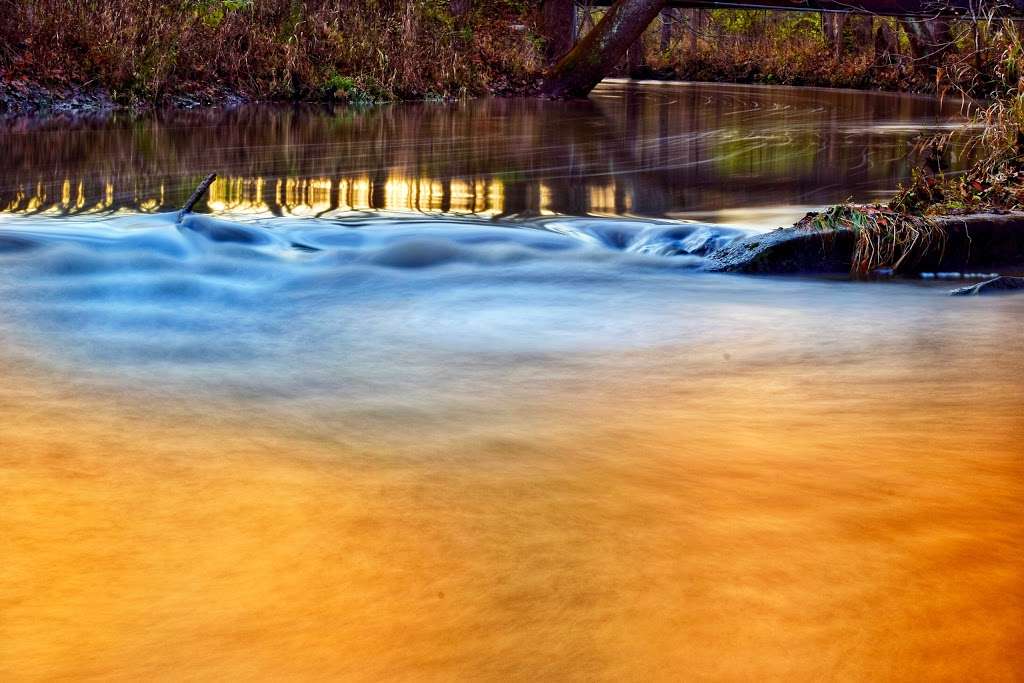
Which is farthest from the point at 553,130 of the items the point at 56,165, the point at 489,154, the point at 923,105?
the point at 923,105

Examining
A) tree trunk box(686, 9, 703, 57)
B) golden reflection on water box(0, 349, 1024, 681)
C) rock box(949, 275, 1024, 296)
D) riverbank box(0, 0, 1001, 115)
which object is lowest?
golden reflection on water box(0, 349, 1024, 681)

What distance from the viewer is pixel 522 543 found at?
2.74 metres

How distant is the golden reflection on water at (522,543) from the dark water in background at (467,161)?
4281 millimetres

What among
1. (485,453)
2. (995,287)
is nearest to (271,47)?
(995,287)

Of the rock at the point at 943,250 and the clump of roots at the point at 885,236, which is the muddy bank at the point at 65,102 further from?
the clump of roots at the point at 885,236

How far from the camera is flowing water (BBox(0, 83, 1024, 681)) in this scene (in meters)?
2.31

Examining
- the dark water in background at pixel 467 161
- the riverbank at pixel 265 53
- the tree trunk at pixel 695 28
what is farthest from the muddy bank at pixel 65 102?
the tree trunk at pixel 695 28

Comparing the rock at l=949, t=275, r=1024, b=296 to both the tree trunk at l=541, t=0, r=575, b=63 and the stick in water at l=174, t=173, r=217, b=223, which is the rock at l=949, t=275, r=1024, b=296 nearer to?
the stick in water at l=174, t=173, r=217, b=223

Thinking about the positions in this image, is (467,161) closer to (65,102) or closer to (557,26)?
(65,102)

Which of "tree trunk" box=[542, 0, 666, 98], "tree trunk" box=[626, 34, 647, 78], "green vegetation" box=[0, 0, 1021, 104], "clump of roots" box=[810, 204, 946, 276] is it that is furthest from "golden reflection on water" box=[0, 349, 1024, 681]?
"tree trunk" box=[626, 34, 647, 78]

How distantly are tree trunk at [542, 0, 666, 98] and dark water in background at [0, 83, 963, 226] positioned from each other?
2.46 metres

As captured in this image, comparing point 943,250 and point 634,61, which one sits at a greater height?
point 634,61

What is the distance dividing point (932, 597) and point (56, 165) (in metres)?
8.61

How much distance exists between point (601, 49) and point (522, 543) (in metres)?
17.6
